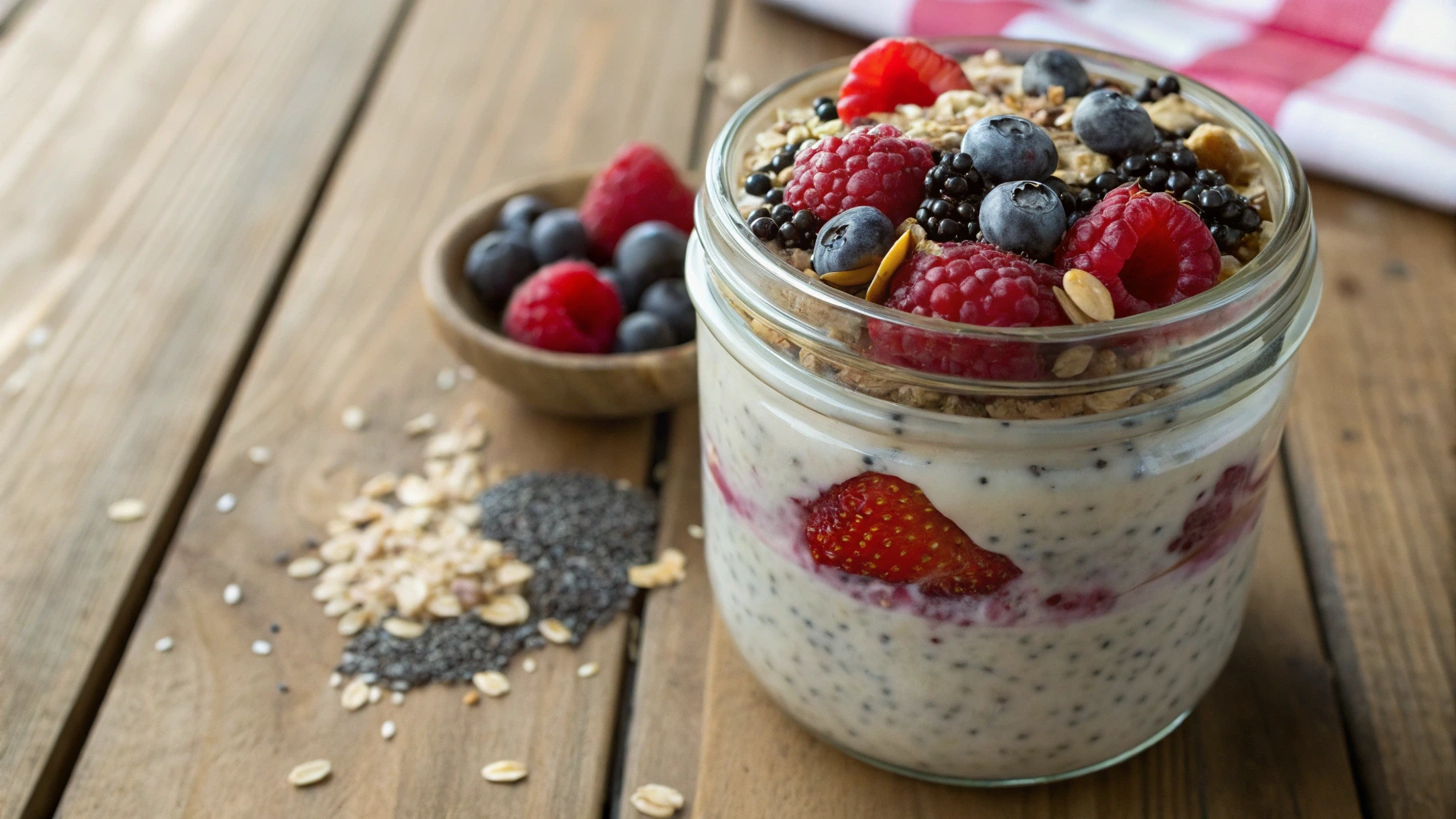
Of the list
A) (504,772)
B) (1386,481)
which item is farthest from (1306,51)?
(504,772)

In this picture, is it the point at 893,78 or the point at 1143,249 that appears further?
the point at 893,78

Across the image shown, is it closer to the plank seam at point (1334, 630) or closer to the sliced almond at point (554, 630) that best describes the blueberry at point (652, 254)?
the sliced almond at point (554, 630)

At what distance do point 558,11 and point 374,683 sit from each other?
114cm

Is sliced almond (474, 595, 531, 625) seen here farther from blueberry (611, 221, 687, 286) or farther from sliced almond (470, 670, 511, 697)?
blueberry (611, 221, 687, 286)

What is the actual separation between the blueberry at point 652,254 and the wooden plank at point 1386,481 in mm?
625

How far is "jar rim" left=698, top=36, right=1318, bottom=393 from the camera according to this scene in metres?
0.66

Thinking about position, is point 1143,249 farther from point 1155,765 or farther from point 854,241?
point 1155,765

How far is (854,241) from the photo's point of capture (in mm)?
703

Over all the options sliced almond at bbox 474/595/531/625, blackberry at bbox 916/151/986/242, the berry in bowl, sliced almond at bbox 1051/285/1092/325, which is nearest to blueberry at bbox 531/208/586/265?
the berry in bowl

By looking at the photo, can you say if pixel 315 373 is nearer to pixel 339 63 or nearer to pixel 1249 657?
pixel 339 63

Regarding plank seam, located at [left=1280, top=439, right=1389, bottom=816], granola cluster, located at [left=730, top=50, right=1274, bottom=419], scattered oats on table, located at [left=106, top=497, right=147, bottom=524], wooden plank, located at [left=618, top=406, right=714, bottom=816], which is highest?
granola cluster, located at [left=730, top=50, right=1274, bottom=419]

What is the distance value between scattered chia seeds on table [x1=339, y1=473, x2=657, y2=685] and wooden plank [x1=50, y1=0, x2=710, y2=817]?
1.0 inches

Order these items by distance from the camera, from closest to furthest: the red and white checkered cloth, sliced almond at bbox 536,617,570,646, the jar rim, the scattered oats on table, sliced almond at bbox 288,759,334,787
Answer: the jar rim → sliced almond at bbox 288,759,334,787 → sliced almond at bbox 536,617,570,646 → the scattered oats on table → the red and white checkered cloth

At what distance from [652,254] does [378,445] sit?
0.33 metres
